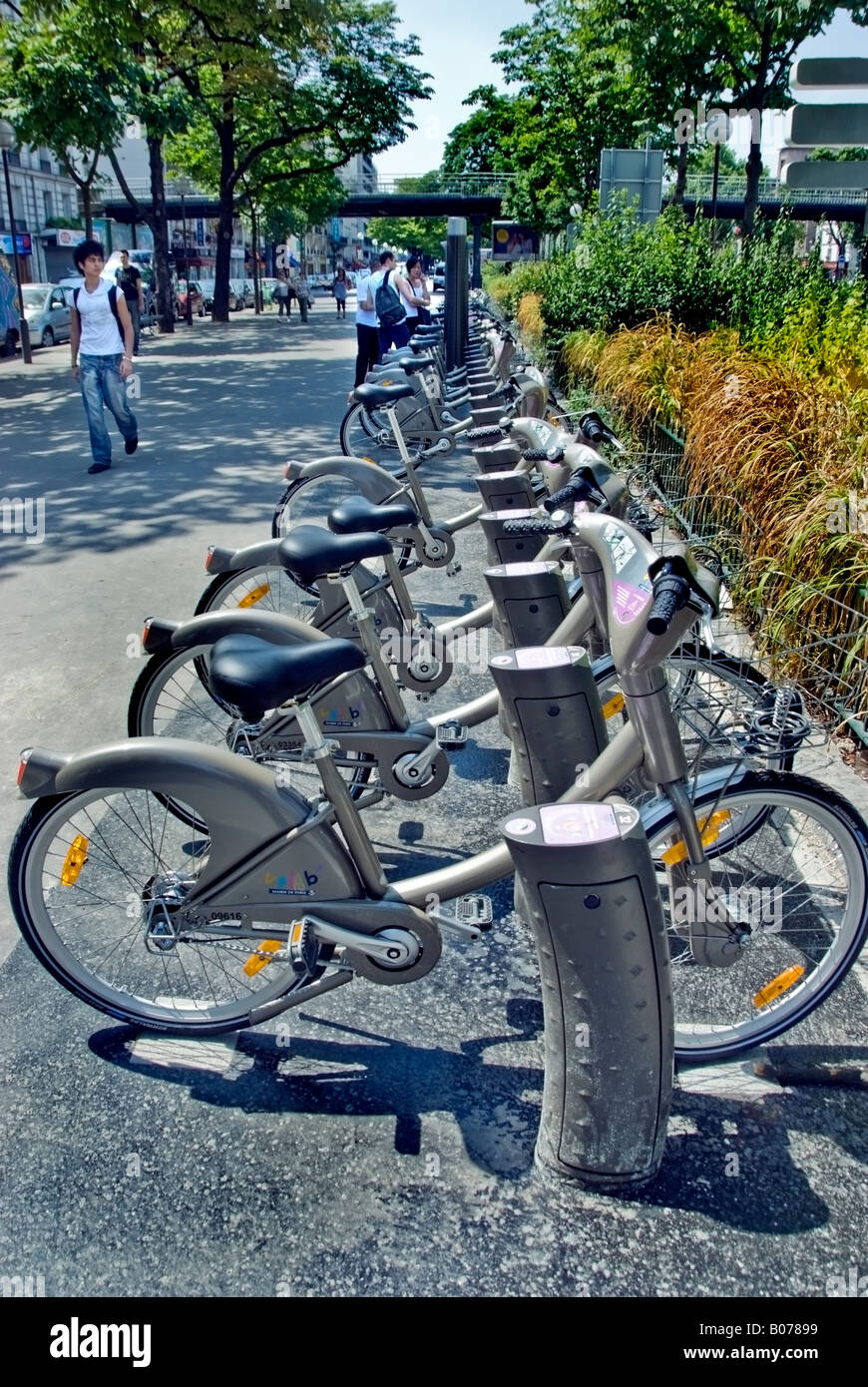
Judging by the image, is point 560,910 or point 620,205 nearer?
point 560,910

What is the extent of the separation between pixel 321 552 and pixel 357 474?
2635 millimetres

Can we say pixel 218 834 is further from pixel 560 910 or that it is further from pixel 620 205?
pixel 620 205

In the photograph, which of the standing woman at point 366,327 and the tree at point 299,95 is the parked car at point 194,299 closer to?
the tree at point 299,95

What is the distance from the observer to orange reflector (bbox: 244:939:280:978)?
290 centimetres

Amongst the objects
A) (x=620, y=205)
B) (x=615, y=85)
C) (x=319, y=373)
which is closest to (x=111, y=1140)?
(x=620, y=205)

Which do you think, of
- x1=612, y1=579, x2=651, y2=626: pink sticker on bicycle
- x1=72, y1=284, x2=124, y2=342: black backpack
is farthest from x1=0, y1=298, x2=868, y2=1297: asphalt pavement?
x1=72, y1=284, x2=124, y2=342: black backpack

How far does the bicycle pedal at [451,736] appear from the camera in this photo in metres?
3.93

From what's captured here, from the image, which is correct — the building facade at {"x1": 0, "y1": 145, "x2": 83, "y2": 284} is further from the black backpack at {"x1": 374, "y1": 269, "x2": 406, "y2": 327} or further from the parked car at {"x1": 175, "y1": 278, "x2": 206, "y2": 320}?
the black backpack at {"x1": 374, "y1": 269, "x2": 406, "y2": 327}

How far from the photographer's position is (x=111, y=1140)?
2.62 meters

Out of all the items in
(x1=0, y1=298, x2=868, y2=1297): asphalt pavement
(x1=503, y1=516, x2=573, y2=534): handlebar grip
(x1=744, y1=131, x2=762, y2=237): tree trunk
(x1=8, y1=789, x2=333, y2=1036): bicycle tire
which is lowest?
(x1=0, y1=298, x2=868, y2=1297): asphalt pavement

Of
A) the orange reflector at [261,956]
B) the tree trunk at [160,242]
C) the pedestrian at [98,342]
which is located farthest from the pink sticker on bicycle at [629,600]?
the tree trunk at [160,242]

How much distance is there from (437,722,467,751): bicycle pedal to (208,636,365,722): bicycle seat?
1370 millimetres
